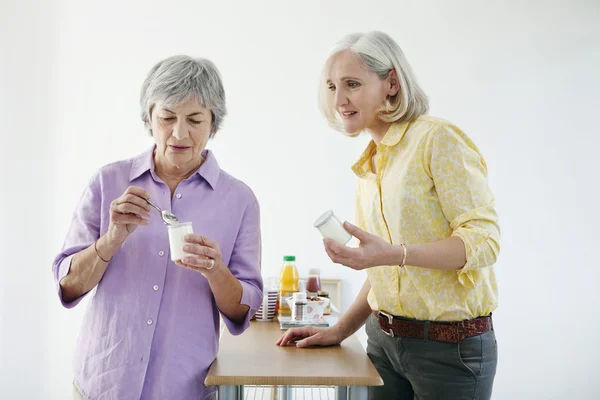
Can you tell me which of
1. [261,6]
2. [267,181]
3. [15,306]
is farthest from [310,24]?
[15,306]

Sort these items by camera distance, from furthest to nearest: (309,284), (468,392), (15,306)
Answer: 1. (15,306)
2. (309,284)
3. (468,392)

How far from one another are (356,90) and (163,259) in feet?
2.20

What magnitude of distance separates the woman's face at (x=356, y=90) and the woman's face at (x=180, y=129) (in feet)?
1.20

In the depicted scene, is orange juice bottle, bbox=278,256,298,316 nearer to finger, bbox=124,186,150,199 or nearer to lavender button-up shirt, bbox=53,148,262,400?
lavender button-up shirt, bbox=53,148,262,400

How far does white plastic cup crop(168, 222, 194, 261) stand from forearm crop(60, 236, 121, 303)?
13cm

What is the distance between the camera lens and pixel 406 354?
4.78 ft

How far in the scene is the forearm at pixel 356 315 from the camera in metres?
1.73

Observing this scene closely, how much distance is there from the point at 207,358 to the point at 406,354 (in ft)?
1.64

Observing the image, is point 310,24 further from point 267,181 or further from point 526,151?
point 526,151

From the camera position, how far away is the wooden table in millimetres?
1473

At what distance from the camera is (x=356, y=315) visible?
175 centimetres

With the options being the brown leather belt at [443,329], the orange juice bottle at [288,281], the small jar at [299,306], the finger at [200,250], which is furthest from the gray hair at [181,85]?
the orange juice bottle at [288,281]

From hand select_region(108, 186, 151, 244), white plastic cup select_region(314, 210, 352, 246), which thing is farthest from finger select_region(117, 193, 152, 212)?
white plastic cup select_region(314, 210, 352, 246)

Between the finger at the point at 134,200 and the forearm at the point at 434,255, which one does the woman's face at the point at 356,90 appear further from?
the finger at the point at 134,200
